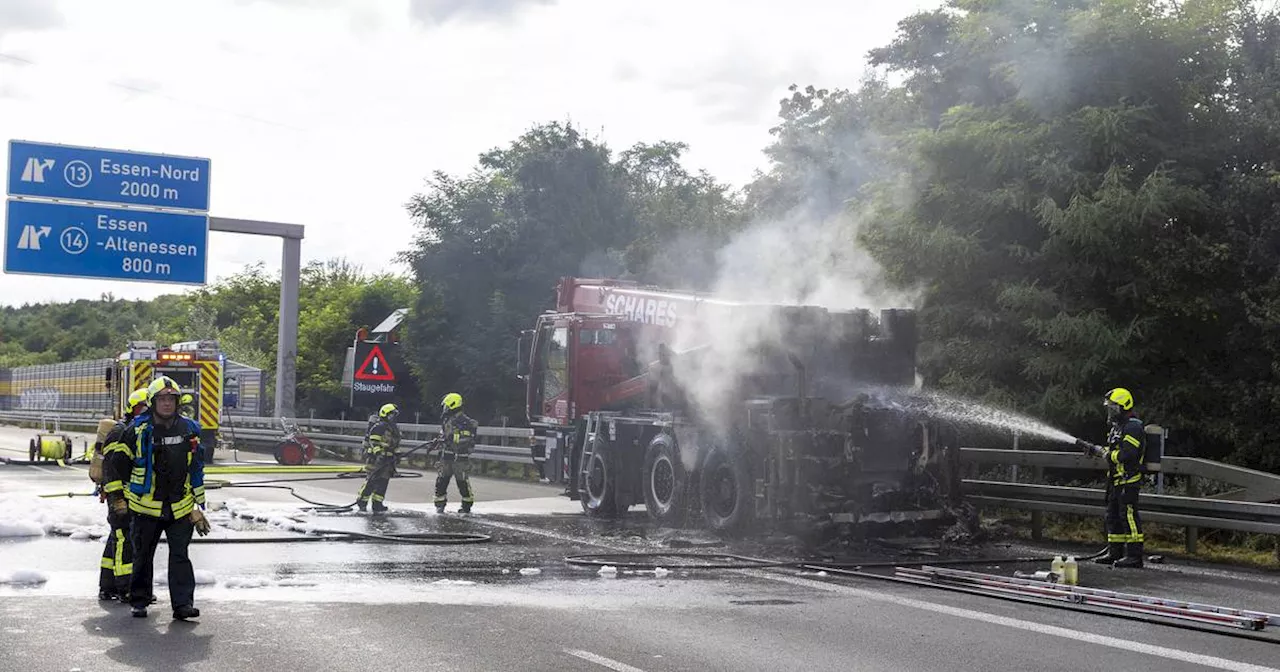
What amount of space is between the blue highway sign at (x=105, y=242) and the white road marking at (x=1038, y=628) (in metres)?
16.6

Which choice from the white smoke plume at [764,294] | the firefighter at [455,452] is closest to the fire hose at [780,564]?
the white smoke plume at [764,294]

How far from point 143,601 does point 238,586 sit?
1636 mm

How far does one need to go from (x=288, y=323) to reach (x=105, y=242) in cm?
830

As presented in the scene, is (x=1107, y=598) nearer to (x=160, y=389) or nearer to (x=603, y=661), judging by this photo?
(x=603, y=661)

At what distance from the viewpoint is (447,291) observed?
1561 inches

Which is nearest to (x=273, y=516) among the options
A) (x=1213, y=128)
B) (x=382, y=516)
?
(x=382, y=516)

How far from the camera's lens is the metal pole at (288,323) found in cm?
3097

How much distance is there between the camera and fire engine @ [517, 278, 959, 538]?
1433 cm

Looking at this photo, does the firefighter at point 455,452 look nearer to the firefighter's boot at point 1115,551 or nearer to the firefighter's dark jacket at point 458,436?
the firefighter's dark jacket at point 458,436

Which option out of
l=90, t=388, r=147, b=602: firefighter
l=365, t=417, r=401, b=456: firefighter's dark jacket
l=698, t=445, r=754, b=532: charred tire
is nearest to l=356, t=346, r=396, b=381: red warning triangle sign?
l=365, t=417, r=401, b=456: firefighter's dark jacket

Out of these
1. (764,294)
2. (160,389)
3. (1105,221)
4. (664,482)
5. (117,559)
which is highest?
(1105,221)

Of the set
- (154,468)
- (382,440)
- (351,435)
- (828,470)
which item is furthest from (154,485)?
(351,435)

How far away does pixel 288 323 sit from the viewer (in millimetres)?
32281

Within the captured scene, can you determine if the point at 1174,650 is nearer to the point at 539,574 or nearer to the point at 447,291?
the point at 539,574
